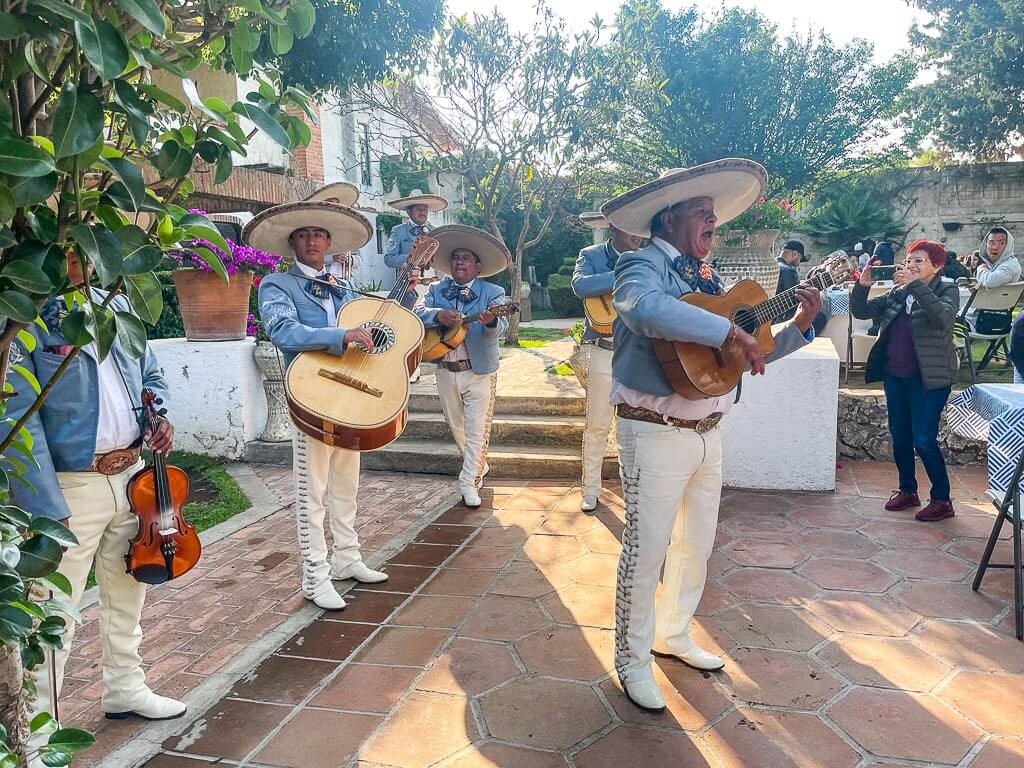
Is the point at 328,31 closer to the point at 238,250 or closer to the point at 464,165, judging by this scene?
the point at 238,250

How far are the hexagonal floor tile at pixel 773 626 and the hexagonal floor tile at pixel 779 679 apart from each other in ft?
0.29

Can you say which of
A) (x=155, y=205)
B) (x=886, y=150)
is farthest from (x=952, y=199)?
(x=155, y=205)

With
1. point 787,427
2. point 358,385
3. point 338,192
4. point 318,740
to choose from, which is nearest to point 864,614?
point 787,427

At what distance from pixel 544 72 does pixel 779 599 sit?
990 centimetres

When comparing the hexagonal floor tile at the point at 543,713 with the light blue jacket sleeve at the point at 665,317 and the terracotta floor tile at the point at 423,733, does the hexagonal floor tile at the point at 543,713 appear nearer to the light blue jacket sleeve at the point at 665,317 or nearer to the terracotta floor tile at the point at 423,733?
the terracotta floor tile at the point at 423,733

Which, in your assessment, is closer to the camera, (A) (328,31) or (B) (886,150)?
(A) (328,31)

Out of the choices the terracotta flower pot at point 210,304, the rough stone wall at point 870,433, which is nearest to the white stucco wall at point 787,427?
the rough stone wall at point 870,433

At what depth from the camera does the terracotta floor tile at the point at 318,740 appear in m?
2.68

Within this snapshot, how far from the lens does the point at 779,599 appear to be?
12.9 feet

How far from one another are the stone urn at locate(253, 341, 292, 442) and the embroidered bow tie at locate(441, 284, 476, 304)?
2.30m

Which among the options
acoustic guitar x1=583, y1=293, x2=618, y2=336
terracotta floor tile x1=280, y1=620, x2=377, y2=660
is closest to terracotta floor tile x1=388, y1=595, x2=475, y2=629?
terracotta floor tile x1=280, y1=620, x2=377, y2=660

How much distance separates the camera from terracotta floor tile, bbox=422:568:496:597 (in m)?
4.16

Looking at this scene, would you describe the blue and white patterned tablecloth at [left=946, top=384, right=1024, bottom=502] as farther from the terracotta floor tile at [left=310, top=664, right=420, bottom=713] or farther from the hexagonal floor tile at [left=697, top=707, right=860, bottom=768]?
the terracotta floor tile at [left=310, top=664, right=420, bottom=713]

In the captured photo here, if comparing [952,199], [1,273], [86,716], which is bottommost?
[86,716]
